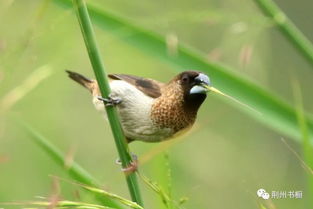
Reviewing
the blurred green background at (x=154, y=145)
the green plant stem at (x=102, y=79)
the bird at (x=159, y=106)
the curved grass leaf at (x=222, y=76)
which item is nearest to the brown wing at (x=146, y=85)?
the bird at (x=159, y=106)

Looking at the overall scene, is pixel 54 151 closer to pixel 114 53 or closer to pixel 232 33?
pixel 232 33

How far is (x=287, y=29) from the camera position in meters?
2.52

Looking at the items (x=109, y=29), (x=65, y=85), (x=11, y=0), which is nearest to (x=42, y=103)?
(x=65, y=85)

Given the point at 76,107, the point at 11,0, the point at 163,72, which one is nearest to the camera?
the point at 11,0

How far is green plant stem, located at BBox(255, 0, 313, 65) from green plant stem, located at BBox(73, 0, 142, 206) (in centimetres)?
60

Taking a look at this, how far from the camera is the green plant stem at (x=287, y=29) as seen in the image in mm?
2449

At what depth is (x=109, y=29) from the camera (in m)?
2.57

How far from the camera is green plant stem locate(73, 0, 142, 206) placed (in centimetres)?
214

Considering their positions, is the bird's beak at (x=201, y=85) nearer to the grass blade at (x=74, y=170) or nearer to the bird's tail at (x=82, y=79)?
the grass blade at (x=74, y=170)

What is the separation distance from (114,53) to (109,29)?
2222 mm

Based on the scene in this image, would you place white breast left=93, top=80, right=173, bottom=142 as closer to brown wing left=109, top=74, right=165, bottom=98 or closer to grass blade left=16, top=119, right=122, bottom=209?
brown wing left=109, top=74, right=165, bottom=98

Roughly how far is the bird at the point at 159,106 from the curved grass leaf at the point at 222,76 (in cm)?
12

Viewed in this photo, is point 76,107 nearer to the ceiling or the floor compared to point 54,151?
nearer to the ceiling

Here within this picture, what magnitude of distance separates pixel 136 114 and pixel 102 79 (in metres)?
0.85
